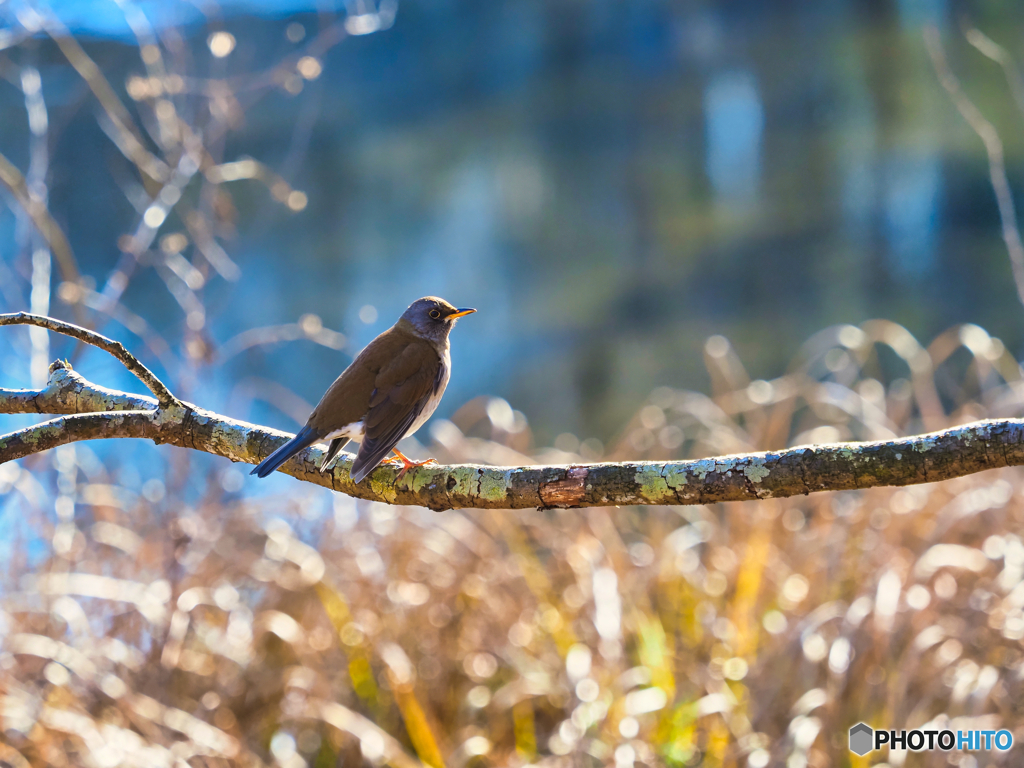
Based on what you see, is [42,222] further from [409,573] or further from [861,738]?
[861,738]

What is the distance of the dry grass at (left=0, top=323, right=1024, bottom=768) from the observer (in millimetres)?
2783

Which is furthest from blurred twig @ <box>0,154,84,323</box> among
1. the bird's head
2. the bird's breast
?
the bird's breast

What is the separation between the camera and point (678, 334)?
45.6 ft

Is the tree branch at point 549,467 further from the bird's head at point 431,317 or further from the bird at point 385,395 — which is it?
the bird's head at point 431,317

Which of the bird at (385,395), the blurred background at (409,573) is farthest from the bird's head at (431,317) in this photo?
the blurred background at (409,573)

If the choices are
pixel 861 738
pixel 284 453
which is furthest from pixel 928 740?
pixel 284 453

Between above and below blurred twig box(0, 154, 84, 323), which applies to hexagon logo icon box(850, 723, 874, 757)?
below

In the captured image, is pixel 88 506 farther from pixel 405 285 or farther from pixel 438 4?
pixel 438 4

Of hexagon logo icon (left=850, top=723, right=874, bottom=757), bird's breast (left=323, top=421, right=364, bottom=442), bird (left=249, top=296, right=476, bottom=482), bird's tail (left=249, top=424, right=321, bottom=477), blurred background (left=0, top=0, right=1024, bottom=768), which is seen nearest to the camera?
bird's tail (left=249, top=424, right=321, bottom=477)

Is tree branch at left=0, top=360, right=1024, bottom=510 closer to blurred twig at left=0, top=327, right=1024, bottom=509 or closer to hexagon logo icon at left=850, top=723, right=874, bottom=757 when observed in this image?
blurred twig at left=0, top=327, right=1024, bottom=509

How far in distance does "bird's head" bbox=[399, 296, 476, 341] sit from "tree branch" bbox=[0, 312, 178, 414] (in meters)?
0.94

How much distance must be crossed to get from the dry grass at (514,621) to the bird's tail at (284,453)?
1.50 meters

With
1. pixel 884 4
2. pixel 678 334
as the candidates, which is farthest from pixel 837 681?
pixel 884 4

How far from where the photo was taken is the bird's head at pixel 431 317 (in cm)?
246
